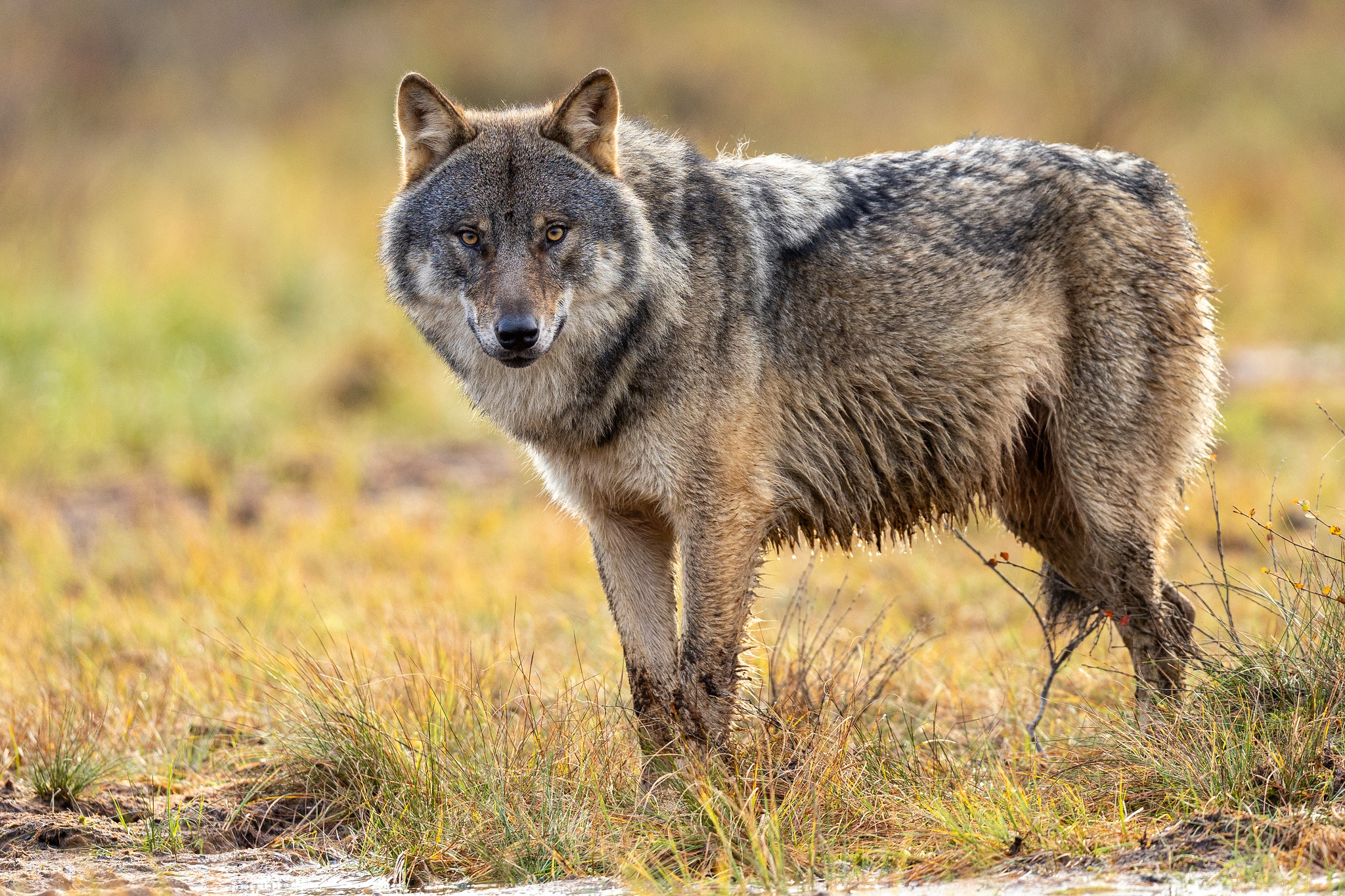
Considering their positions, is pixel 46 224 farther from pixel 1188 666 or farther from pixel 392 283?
pixel 1188 666

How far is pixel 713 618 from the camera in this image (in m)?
4.30

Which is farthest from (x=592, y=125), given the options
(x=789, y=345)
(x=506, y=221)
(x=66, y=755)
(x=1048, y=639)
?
(x=66, y=755)

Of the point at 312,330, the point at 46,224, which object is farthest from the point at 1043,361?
the point at 46,224

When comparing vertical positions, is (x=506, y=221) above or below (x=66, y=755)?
above

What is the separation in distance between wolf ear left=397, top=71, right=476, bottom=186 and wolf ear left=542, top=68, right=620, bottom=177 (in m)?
0.30

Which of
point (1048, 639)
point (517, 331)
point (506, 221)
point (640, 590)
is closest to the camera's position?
point (517, 331)

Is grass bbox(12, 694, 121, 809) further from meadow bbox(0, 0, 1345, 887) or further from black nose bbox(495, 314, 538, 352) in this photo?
black nose bbox(495, 314, 538, 352)

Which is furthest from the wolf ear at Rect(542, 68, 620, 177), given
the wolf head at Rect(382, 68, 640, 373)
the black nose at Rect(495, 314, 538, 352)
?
the black nose at Rect(495, 314, 538, 352)

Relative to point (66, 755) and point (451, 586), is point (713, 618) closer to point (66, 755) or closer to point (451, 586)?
point (66, 755)

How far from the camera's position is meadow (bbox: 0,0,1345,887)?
380 centimetres

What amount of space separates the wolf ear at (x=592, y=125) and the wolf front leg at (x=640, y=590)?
1196mm

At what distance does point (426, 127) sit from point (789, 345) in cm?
142

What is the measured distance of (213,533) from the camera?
774 cm

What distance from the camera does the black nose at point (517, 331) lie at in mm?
3988
